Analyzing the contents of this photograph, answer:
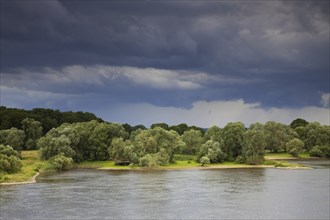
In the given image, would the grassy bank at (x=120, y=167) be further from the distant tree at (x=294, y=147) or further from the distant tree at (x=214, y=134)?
the distant tree at (x=294, y=147)

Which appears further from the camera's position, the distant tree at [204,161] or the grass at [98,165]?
the distant tree at [204,161]

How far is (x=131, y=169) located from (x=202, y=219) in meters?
79.8

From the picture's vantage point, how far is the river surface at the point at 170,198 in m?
64.8

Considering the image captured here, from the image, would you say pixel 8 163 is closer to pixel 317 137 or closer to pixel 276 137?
pixel 276 137

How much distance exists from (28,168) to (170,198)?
63.4 meters

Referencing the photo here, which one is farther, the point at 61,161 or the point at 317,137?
the point at 317,137

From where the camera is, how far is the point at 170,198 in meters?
78.4

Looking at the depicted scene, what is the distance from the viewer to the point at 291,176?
114m

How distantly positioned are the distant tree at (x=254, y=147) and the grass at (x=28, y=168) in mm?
60849

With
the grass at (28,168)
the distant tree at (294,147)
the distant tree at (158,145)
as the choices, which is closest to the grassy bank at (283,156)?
the distant tree at (294,147)

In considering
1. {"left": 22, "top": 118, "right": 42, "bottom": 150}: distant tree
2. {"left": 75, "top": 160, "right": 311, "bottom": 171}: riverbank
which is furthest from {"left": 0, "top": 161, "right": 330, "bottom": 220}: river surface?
{"left": 22, "top": 118, "right": 42, "bottom": 150}: distant tree

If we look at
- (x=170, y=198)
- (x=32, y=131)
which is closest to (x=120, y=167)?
(x=32, y=131)

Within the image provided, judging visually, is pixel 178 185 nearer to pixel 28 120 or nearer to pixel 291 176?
pixel 291 176

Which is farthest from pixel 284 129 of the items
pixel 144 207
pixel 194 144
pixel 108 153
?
pixel 144 207
